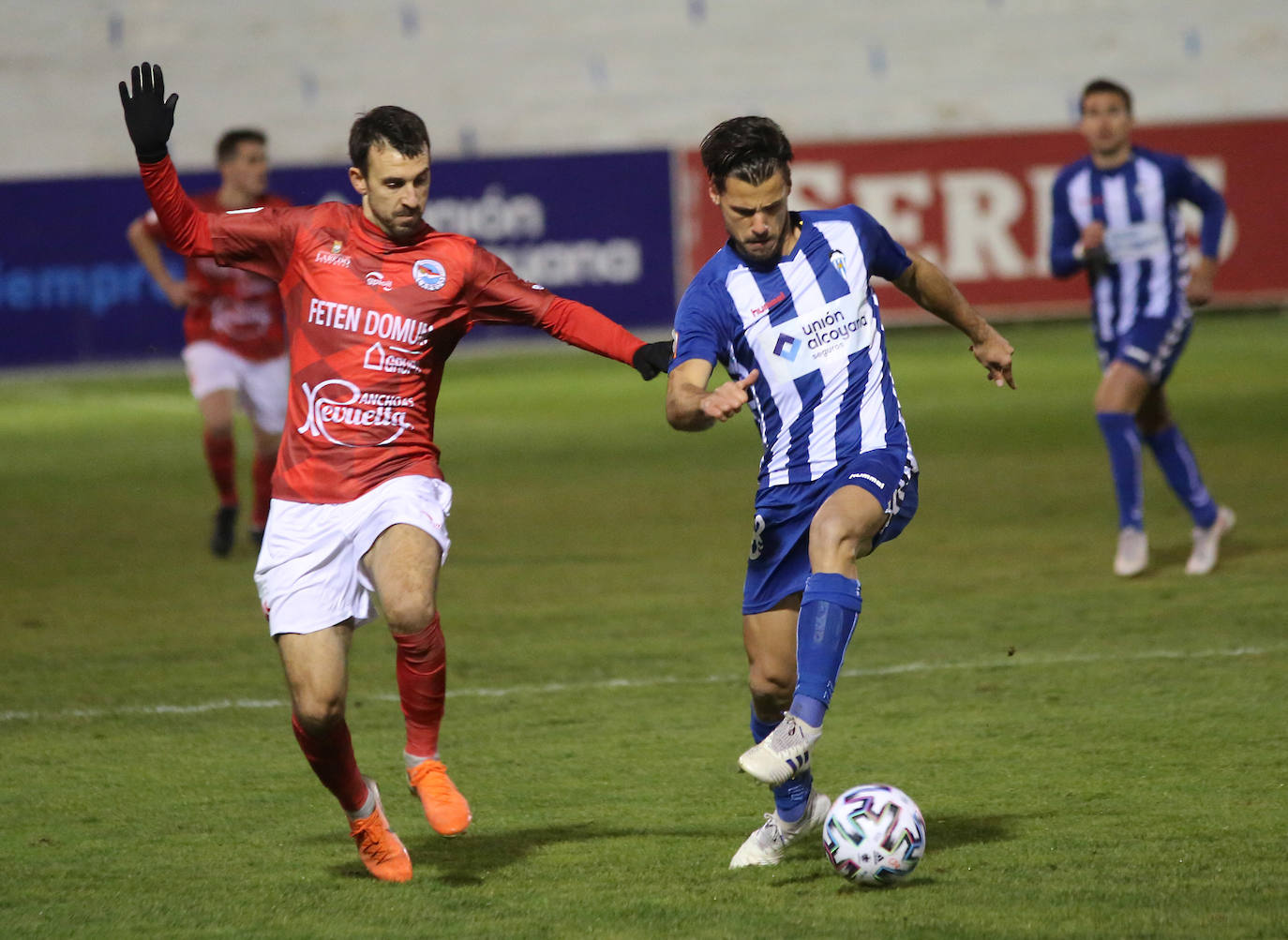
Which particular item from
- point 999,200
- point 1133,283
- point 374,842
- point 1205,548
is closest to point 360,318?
point 374,842

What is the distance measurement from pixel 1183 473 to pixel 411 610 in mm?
5389

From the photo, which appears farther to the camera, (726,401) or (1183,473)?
(1183,473)

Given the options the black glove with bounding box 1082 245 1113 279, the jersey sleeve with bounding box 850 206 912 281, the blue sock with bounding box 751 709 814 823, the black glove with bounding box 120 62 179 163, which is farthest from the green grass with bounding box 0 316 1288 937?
the black glove with bounding box 120 62 179 163

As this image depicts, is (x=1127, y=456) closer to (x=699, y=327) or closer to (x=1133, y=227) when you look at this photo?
(x=1133, y=227)

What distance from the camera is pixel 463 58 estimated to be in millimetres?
25344

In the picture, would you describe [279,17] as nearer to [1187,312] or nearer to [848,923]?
[1187,312]

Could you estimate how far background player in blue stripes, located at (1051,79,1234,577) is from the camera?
874 centimetres

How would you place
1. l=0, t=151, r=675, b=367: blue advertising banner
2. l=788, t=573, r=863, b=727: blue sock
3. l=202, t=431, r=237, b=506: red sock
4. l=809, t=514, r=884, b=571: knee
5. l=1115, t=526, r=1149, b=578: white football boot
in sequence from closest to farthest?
l=788, t=573, r=863, b=727: blue sock, l=809, t=514, r=884, b=571: knee, l=1115, t=526, r=1149, b=578: white football boot, l=202, t=431, r=237, b=506: red sock, l=0, t=151, r=675, b=367: blue advertising banner

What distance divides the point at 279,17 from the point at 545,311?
70.6 ft

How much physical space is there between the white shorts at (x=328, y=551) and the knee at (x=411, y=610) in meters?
0.13

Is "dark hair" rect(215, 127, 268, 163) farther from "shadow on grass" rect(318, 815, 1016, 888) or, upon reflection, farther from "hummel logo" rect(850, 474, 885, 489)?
"hummel logo" rect(850, 474, 885, 489)

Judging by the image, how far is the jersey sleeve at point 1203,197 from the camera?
8867 millimetres

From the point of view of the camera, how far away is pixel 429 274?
494cm

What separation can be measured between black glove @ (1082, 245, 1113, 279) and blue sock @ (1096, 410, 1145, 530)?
2.34ft
